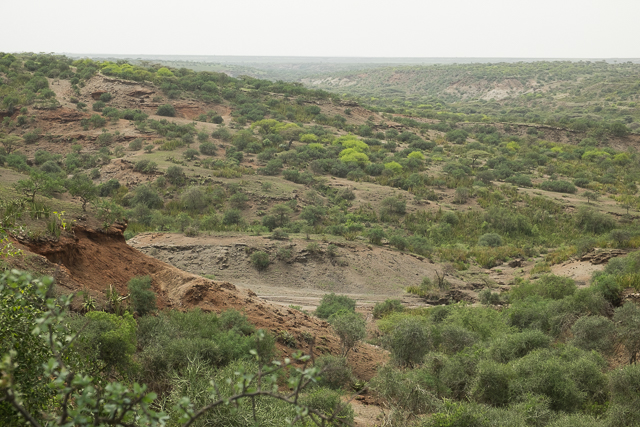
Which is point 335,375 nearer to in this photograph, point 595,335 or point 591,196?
point 595,335

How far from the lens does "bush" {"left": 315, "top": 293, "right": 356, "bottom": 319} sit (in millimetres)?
15023

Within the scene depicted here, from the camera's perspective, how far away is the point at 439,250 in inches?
941

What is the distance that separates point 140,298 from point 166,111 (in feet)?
124

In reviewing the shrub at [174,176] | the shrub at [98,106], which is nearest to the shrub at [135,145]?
the shrub at [174,176]

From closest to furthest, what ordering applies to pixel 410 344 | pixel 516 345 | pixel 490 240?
pixel 516 345 → pixel 410 344 → pixel 490 240

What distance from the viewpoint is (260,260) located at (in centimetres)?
1953

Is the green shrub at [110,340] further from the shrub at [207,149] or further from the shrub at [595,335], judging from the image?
the shrub at [207,149]

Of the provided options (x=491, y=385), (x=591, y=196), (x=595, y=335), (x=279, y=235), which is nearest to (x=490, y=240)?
(x=591, y=196)

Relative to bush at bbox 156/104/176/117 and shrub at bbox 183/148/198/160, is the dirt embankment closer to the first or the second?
shrub at bbox 183/148/198/160

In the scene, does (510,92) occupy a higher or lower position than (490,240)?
higher

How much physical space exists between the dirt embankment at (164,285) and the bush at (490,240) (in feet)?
49.0

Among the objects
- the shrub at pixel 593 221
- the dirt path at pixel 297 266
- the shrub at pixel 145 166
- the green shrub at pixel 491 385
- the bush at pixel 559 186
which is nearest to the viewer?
the green shrub at pixel 491 385

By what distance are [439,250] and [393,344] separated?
14.3 meters

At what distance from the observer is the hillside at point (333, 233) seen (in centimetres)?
798
